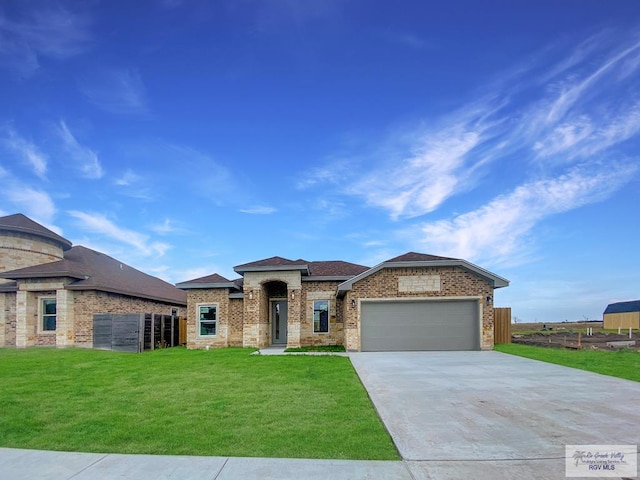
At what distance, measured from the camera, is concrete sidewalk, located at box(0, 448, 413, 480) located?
443cm

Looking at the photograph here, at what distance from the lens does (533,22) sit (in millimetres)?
12648

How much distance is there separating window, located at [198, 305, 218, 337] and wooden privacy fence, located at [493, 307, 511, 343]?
571 inches

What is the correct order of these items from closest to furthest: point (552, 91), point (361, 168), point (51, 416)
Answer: point (51, 416) < point (552, 91) < point (361, 168)

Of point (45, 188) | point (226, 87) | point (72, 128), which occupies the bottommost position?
point (45, 188)

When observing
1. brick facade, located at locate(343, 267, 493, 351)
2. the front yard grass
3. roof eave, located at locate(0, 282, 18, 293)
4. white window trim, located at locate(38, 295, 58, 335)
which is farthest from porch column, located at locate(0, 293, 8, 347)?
brick facade, located at locate(343, 267, 493, 351)

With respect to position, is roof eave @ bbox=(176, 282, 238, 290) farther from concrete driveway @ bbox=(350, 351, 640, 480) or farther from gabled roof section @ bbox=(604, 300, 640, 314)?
gabled roof section @ bbox=(604, 300, 640, 314)

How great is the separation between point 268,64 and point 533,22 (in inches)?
344

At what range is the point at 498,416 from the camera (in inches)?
270

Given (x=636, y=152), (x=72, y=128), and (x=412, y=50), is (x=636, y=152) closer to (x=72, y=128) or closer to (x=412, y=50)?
(x=412, y=50)

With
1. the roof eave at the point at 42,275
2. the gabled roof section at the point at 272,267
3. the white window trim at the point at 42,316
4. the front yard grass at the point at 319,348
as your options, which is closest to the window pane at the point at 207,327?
the gabled roof section at the point at 272,267

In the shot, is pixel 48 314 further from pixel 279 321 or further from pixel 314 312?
pixel 314 312

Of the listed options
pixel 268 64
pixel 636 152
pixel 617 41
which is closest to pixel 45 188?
pixel 268 64

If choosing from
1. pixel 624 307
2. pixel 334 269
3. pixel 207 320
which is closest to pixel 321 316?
pixel 334 269

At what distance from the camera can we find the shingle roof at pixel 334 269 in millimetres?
22078
